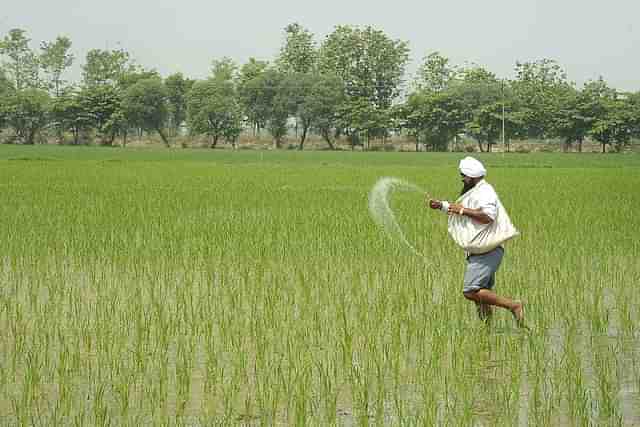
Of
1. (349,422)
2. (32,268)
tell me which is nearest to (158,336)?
(349,422)

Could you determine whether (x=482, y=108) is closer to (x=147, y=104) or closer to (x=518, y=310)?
(x=147, y=104)

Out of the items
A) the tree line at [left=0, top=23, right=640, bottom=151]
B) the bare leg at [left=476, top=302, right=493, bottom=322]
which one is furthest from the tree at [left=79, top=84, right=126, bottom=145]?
the bare leg at [left=476, top=302, right=493, bottom=322]

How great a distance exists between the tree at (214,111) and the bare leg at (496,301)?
55125 millimetres

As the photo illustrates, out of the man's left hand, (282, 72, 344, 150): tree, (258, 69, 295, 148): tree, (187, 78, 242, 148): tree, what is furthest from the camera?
(258, 69, 295, 148): tree

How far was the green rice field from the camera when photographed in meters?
3.64

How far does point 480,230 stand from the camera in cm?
478

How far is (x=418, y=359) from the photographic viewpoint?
4363 mm

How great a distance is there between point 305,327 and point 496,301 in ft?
3.39

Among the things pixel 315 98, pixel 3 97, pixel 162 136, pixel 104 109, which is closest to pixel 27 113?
pixel 3 97

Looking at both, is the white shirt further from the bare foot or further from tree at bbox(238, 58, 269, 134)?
tree at bbox(238, 58, 269, 134)

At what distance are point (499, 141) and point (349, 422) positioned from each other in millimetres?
58009

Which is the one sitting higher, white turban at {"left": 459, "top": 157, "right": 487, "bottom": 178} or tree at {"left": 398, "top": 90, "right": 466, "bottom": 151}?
tree at {"left": 398, "top": 90, "right": 466, "bottom": 151}

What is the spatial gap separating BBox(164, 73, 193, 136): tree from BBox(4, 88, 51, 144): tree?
806cm

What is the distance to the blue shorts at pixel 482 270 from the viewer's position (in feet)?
15.9
